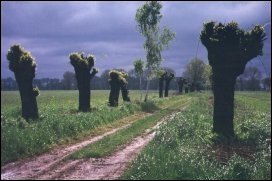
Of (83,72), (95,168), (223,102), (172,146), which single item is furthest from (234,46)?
(83,72)

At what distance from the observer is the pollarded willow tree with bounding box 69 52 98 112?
112ft

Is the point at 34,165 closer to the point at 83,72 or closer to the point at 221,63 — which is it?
the point at 221,63

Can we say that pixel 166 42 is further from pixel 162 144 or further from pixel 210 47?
pixel 162 144

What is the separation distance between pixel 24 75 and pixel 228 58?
33.2ft

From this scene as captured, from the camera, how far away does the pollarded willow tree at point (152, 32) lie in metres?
58.2

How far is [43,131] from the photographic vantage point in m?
19.5

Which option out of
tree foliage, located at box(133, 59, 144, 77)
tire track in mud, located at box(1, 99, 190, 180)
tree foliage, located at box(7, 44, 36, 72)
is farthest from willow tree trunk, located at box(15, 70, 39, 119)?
tree foliage, located at box(133, 59, 144, 77)

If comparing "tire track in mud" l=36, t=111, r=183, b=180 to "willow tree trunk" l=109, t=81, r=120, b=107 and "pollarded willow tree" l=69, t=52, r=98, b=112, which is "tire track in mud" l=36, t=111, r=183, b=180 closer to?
"pollarded willow tree" l=69, t=52, r=98, b=112

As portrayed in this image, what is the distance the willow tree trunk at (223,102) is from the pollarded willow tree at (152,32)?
119 ft

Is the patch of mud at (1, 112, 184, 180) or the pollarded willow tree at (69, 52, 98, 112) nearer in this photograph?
the patch of mud at (1, 112, 184, 180)

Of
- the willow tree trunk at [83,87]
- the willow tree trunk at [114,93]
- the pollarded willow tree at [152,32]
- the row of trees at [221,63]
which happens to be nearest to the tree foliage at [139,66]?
the pollarded willow tree at [152,32]

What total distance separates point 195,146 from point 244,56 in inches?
231

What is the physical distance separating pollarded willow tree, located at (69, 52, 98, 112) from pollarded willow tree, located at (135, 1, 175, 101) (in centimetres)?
2375

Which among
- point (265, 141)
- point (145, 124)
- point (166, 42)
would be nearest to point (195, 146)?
point (265, 141)
